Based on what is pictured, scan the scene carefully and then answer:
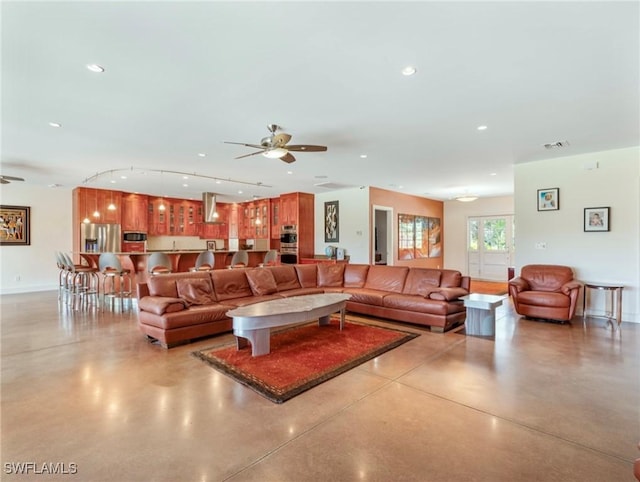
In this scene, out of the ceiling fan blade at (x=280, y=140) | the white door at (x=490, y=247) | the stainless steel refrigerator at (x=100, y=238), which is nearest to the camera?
the ceiling fan blade at (x=280, y=140)

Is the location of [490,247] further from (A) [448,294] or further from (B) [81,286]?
(B) [81,286]

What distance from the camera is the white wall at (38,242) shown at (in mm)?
7984

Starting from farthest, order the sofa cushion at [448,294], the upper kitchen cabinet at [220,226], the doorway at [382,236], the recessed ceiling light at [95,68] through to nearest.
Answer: the upper kitchen cabinet at [220,226]
the doorway at [382,236]
the sofa cushion at [448,294]
the recessed ceiling light at [95,68]

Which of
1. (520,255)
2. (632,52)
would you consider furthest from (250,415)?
(520,255)

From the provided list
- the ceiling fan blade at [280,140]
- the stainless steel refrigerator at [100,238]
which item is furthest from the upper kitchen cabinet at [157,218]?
the ceiling fan blade at [280,140]

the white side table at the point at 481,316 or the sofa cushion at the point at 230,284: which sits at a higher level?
the sofa cushion at the point at 230,284

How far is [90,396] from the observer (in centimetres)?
266

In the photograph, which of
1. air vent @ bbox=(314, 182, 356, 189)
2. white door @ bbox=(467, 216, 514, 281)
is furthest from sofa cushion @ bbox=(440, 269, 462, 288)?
white door @ bbox=(467, 216, 514, 281)

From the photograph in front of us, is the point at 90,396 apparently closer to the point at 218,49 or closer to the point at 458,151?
the point at 218,49

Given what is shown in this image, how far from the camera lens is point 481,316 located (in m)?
4.33

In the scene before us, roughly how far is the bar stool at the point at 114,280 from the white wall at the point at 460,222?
9903mm

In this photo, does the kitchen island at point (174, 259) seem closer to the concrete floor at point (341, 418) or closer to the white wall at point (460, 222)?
the concrete floor at point (341, 418)

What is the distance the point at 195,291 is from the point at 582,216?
6402 mm

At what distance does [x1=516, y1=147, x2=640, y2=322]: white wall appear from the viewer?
5.04 metres
